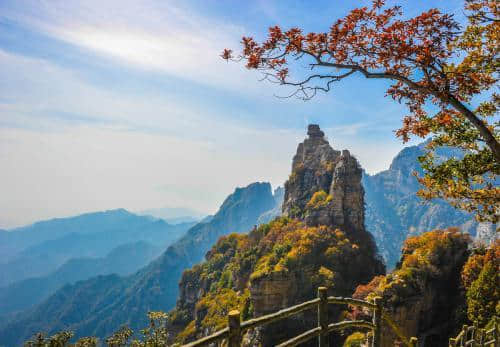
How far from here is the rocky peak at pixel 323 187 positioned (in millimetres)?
45312

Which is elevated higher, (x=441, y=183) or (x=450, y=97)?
(x=450, y=97)

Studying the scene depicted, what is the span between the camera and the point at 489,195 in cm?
899

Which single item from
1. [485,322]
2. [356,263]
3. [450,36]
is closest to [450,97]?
[450,36]

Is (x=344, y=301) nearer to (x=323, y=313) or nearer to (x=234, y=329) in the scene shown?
(x=323, y=313)

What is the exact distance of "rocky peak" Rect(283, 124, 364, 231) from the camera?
4531 centimetres

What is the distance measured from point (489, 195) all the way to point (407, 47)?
198 inches

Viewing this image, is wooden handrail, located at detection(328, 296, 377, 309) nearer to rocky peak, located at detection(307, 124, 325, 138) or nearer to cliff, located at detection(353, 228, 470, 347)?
cliff, located at detection(353, 228, 470, 347)

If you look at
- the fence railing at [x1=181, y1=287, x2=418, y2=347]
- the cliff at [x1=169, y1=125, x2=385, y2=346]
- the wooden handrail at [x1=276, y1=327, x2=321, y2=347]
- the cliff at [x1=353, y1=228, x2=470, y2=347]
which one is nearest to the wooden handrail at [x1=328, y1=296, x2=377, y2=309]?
the fence railing at [x1=181, y1=287, x2=418, y2=347]

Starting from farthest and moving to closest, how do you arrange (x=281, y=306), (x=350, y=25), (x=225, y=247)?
(x=225, y=247), (x=281, y=306), (x=350, y=25)

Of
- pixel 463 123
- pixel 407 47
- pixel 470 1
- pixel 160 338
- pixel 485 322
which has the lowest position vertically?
pixel 485 322

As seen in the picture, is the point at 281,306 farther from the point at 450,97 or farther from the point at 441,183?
the point at 450,97

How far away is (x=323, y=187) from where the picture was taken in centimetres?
5478

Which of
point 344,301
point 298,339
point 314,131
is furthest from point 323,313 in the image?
point 314,131

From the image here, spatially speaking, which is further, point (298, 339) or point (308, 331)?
point (308, 331)
